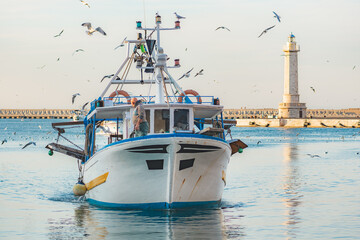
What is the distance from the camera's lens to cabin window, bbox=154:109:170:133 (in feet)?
69.2

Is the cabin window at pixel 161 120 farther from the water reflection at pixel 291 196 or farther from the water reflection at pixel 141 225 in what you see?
the water reflection at pixel 291 196

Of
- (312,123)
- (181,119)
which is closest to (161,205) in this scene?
(181,119)

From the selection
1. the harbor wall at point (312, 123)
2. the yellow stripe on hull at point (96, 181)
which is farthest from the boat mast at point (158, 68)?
the harbor wall at point (312, 123)

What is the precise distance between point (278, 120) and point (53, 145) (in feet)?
377

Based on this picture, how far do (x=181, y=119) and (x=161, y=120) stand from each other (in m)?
0.60

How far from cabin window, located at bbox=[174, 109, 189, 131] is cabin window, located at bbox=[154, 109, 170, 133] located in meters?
0.24

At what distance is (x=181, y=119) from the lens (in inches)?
835

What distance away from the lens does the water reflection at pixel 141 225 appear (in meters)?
18.1

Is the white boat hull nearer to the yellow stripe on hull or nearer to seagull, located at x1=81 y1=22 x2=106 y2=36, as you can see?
the yellow stripe on hull

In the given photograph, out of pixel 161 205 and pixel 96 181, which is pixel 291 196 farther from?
pixel 96 181

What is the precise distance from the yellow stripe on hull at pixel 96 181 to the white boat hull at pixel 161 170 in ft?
0.31

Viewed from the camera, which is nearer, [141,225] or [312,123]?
[141,225]

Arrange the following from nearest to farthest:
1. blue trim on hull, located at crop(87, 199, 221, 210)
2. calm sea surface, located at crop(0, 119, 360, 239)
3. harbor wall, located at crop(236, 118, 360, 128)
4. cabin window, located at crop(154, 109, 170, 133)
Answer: calm sea surface, located at crop(0, 119, 360, 239) → blue trim on hull, located at crop(87, 199, 221, 210) → cabin window, located at crop(154, 109, 170, 133) → harbor wall, located at crop(236, 118, 360, 128)

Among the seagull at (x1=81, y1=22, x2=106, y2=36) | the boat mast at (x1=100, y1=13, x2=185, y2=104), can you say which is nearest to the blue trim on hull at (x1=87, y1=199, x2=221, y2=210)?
the boat mast at (x1=100, y1=13, x2=185, y2=104)
